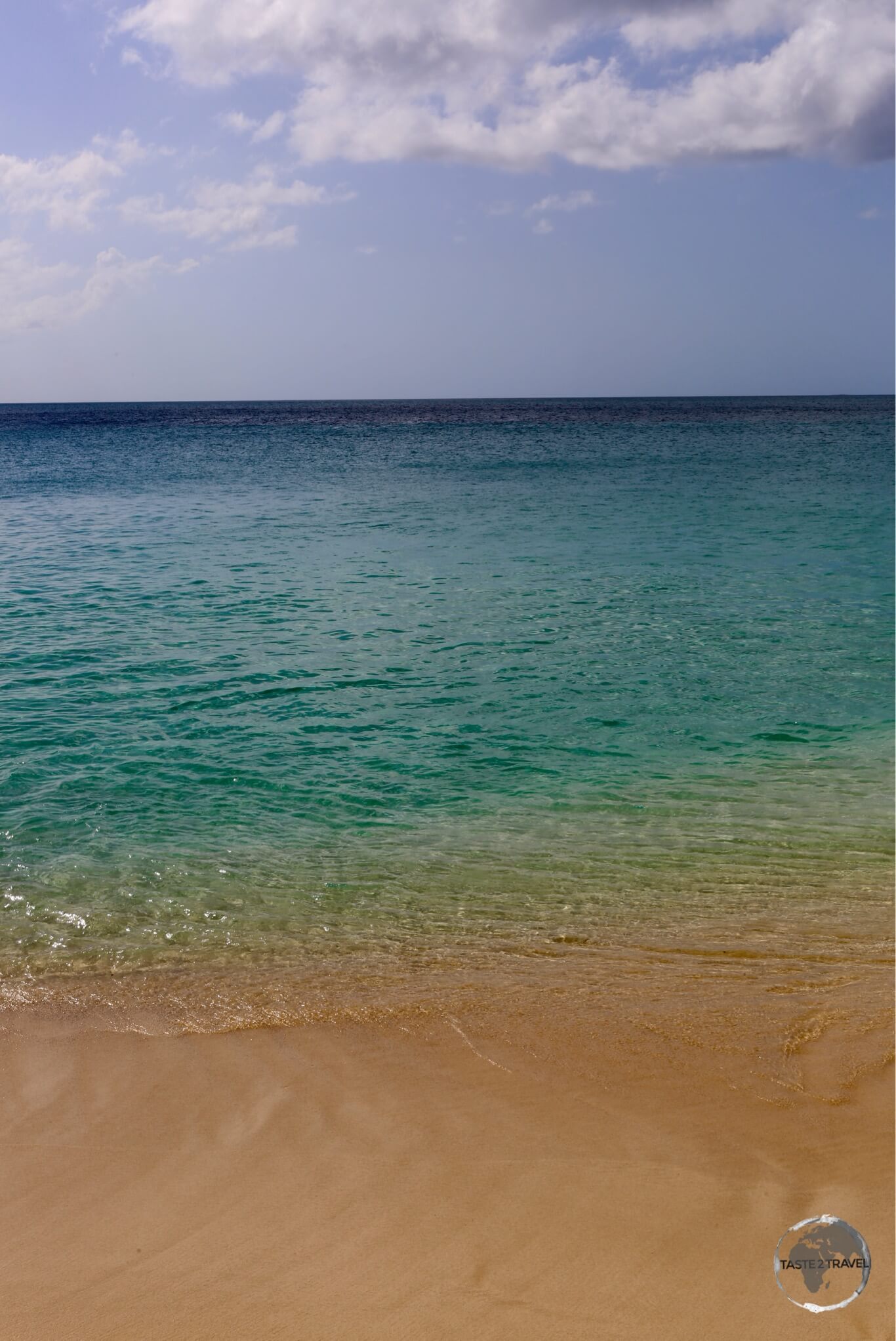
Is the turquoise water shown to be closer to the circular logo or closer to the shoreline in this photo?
the shoreline

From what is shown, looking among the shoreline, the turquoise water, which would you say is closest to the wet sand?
the shoreline

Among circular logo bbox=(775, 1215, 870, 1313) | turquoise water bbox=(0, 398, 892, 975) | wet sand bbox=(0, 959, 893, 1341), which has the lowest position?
circular logo bbox=(775, 1215, 870, 1313)

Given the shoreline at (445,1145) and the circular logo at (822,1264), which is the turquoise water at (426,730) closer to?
the shoreline at (445,1145)

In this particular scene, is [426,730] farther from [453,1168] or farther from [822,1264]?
[822,1264]

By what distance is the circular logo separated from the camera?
301cm

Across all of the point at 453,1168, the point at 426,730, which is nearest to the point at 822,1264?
the point at 453,1168

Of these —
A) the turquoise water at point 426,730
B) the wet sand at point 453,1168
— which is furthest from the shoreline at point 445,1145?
the turquoise water at point 426,730

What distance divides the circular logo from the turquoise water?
2.41 metres

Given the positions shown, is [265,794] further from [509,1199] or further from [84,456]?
[84,456]

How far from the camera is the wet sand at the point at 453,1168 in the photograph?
302 centimetres

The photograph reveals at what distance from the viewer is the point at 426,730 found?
925 centimetres

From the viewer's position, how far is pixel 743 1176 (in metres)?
3.51

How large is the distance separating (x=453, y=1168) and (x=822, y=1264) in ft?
4.40

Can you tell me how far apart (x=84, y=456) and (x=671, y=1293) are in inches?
2029
